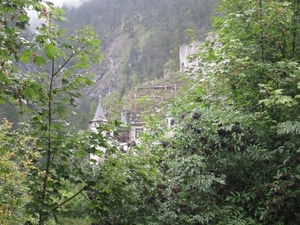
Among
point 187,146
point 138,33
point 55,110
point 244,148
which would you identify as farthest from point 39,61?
point 138,33

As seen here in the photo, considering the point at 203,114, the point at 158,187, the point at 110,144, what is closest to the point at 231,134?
the point at 203,114

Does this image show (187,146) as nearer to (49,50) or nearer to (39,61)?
(39,61)

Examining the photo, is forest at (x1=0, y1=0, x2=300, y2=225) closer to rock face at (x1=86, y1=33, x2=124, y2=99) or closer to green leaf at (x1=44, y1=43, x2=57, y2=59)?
green leaf at (x1=44, y1=43, x2=57, y2=59)

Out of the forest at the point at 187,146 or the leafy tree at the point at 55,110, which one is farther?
the forest at the point at 187,146

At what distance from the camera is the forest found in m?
3.09

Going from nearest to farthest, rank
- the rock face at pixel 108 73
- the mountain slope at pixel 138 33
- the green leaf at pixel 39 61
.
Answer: the green leaf at pixel 39 61, the mountain slope at pixel 138 33, the rock face at pixel 108 73

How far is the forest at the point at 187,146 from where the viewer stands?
3.09 meters

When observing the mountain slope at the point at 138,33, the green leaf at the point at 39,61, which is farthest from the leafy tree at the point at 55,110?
the mountain slope at the point at 138,33

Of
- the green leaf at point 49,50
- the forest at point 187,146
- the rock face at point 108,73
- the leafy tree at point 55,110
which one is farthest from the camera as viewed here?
the rock face at point 108,73

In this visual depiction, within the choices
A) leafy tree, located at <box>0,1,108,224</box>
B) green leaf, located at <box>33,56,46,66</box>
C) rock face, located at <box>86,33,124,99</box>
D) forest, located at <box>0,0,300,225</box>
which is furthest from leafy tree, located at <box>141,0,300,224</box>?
rock face, located at <box>86,33,124,99</box>

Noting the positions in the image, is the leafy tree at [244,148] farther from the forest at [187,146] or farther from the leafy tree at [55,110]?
the leafy tree at [55,110]

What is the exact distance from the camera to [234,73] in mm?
3693

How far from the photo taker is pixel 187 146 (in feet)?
13.0

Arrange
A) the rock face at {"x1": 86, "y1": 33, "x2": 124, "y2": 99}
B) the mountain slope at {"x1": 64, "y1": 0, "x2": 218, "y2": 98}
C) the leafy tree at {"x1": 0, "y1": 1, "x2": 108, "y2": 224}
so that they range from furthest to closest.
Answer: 1. the rock face at {"x1": 86, "y1": 33, "x2": 124, "y2": 99}
2. the mountain slope at {"x1": 64, "y1": 0, "x2": 218, "y2": 98}
3. the leafy tree at {"x1": 0, "y1": 1, "x2": 108, "y2": 224}
